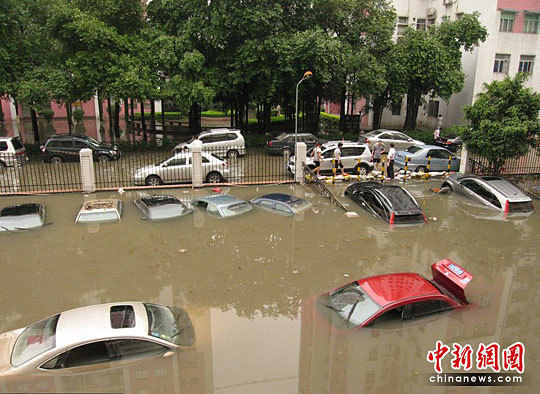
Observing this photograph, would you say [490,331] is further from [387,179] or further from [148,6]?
[148,6]

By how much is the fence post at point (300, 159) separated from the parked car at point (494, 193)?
6.26m

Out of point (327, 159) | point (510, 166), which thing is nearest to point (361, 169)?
point (327, 159)

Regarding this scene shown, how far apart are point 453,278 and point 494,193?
8.63m

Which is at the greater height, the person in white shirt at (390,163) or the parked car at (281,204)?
the person in white shirt at (390,163)

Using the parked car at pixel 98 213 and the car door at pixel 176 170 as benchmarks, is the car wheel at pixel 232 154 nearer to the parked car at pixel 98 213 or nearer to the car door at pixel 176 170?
the car door at pixel 176 170

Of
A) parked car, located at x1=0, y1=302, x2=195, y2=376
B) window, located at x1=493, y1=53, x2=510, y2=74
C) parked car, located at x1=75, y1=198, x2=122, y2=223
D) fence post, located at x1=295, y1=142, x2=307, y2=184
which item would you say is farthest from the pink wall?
parked car, located at x1=0, y1=302, x2=195, y2=376

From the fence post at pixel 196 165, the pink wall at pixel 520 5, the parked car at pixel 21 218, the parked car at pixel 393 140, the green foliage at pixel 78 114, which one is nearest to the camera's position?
the parked car at pixel 21 218

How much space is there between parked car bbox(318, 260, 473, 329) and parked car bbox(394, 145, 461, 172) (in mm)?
12738

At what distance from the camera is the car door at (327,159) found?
66.0 feet

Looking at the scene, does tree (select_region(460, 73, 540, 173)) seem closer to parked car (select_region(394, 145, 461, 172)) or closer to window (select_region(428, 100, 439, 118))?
parked car (select_region(394, 145, 461, 172))

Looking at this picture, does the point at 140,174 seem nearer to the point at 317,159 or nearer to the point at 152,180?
the point at 152,180

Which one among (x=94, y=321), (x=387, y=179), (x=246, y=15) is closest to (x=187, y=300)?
(x=94, y=321)

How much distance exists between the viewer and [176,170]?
60.6 ft

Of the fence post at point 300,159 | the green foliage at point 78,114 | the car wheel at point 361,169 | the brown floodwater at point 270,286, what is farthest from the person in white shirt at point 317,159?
the green foliage at point 78,114
